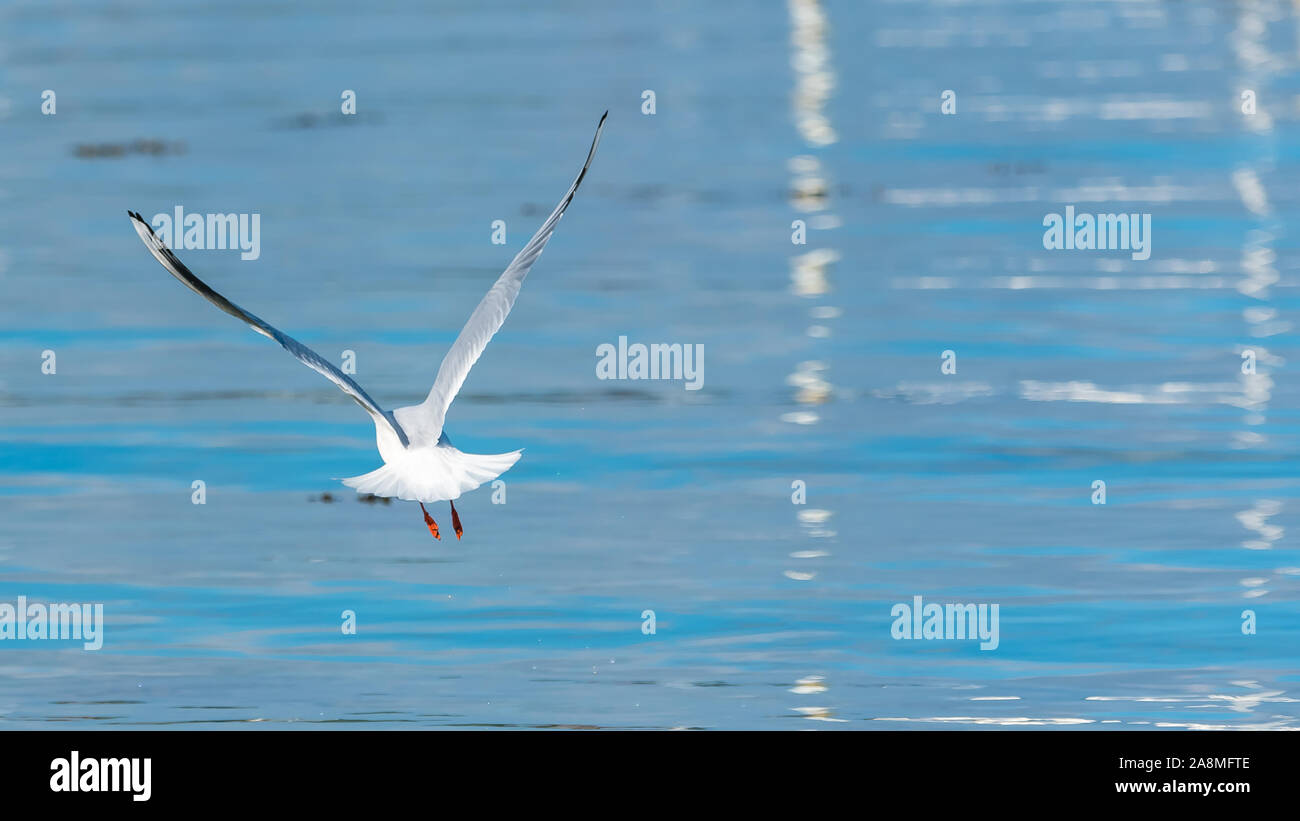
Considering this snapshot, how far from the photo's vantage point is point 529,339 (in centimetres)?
1568

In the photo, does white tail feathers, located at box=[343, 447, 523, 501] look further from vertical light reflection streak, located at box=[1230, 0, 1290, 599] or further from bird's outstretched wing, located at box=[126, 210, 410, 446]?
vertical light reflection streak, located at box=[1230, 0, 1290, 599]

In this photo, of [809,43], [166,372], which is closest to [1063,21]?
[809,43]

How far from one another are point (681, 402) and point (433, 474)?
486 cm

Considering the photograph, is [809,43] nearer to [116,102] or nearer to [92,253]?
[116,102]

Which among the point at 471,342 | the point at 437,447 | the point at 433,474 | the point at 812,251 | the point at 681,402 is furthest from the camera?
the point at 812,251

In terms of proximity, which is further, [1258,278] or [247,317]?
[1258,278]

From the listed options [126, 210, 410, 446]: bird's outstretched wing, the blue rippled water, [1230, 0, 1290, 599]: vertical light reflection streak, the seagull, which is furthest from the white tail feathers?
[1230, 0, 1290, 599]: vertical light reflection streak

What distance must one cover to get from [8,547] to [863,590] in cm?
436

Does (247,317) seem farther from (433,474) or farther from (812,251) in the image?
(812,251)

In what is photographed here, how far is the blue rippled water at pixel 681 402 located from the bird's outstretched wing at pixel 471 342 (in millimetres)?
969

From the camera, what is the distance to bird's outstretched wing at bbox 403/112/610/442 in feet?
31.4

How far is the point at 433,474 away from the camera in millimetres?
9484

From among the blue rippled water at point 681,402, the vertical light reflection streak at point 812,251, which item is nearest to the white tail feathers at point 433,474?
the blue rippled water at point 681,402

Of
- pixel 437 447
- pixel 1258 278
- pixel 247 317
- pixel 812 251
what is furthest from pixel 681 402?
pixel 247 317
